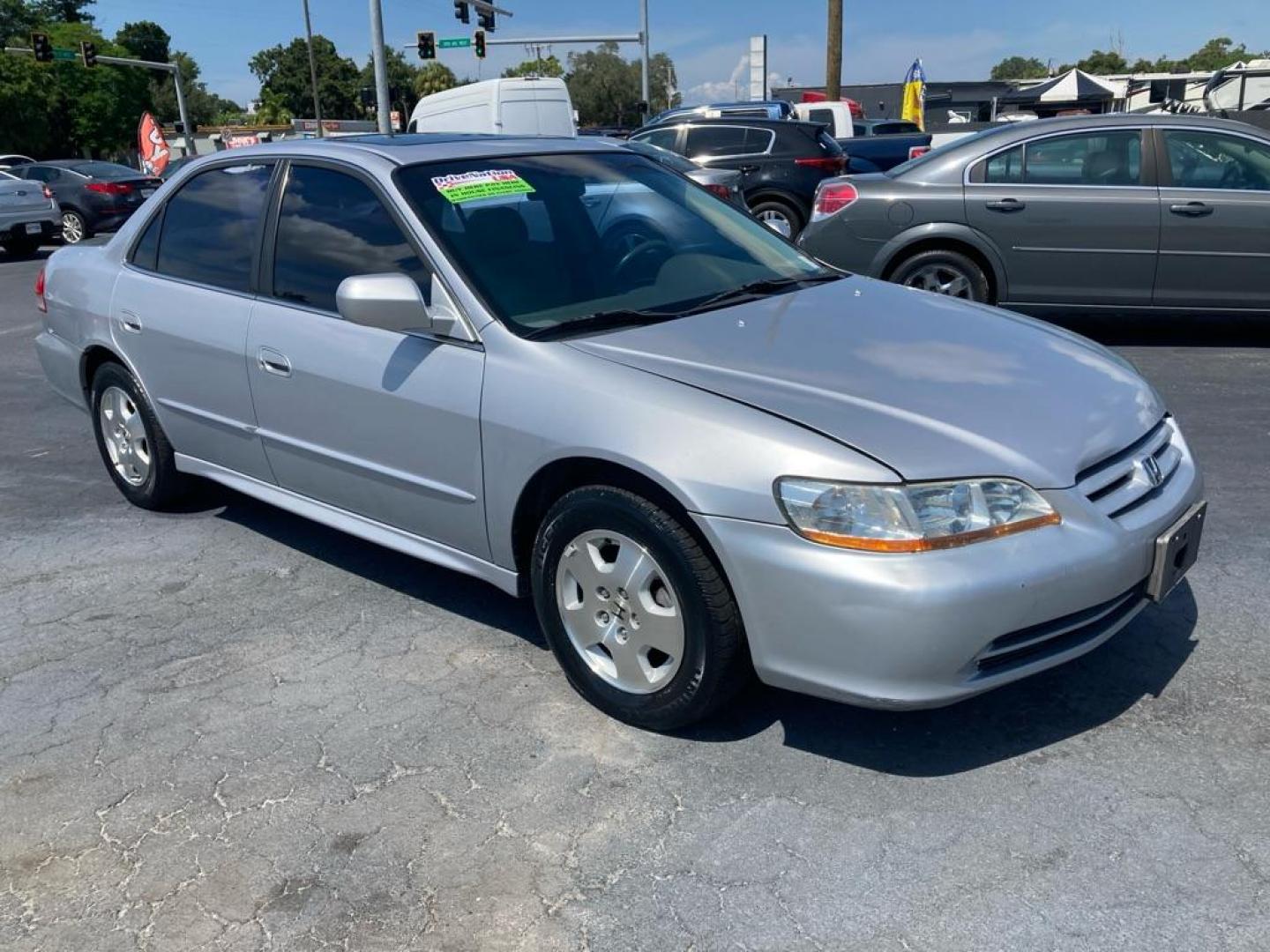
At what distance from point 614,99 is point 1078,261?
87.2 metres

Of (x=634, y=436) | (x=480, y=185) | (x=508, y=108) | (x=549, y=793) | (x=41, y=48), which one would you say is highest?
(x=41, y=48)

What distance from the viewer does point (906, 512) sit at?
9.31ft

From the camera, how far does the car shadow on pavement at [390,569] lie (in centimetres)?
426

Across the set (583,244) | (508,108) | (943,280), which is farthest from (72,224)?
(583,244)

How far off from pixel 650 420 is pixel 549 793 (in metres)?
1.01

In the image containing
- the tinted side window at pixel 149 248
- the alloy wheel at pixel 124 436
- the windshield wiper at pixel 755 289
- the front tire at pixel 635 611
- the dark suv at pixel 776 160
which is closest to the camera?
the front tire at pixel 635 611

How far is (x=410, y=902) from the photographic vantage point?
2738mm

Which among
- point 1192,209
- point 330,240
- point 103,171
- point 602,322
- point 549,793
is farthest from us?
Answer: point 103,171

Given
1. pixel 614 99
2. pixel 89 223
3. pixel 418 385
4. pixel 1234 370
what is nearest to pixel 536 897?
pixel 418 385

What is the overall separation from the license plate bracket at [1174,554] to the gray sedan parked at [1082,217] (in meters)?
4.99

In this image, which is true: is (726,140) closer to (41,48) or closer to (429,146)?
(429,146)

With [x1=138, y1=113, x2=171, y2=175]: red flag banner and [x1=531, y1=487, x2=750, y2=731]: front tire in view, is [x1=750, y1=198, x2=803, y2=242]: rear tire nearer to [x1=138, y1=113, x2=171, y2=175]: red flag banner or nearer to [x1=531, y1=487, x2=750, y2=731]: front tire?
[x1=531, y1=487, x2=750, y2=731]: front tire

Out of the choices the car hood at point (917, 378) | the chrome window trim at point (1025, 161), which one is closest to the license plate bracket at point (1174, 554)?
the car hood at point (917, 378)

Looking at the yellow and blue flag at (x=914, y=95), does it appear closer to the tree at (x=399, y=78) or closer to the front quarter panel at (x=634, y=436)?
the front quarter panel at (x=634, y=436)
